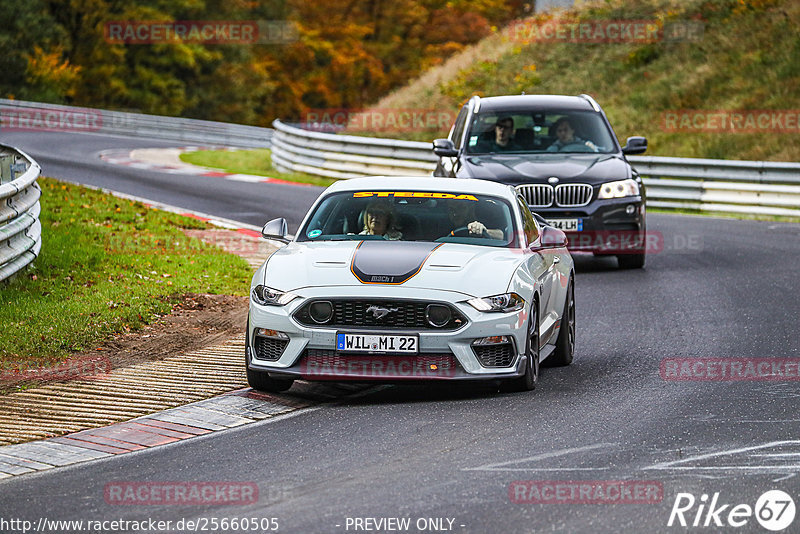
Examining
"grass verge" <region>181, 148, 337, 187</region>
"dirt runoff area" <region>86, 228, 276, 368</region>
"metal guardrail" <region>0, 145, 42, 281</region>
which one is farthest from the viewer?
"grass verge" <region>181, 148, 337, 187</region>

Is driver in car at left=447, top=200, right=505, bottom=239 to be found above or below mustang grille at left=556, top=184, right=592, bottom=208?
above

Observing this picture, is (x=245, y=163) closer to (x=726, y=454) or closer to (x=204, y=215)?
(x=204, y=215)

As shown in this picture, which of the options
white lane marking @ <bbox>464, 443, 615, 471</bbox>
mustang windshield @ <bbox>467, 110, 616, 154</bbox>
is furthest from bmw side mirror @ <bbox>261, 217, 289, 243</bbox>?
mustang windshield @ <bbox>467, 110, 616, 154</bbox>

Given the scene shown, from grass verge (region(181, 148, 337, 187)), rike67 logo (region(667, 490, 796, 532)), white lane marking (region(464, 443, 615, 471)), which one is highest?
rike67 logo (region(667, 490, 796, 532))

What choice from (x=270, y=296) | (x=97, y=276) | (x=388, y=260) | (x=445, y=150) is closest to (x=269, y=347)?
(x=270, y=296)

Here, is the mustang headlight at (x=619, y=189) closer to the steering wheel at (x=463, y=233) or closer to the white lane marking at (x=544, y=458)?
the steering wheel at (x=463, y=233)

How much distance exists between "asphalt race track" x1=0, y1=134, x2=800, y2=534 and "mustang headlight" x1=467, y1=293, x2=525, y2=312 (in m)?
0.63

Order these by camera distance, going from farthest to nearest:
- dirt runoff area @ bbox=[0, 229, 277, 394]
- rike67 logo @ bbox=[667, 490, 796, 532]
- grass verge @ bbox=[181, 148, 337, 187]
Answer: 1. grass verge @ bbox=[181, 148, 337, 187]
2. dirt runoff area @ bbox=[0, 229, 277, 394]
3. rike67 logo @ bbox=[667, 490, 796, 532]

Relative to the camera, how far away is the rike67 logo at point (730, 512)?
5992 mm

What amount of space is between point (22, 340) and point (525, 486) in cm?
540

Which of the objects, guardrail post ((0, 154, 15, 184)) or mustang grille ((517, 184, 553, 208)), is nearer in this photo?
guardrail post ((0, 154, 15, 184))

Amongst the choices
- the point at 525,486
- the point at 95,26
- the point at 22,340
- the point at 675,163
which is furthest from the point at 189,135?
the point at 525,486

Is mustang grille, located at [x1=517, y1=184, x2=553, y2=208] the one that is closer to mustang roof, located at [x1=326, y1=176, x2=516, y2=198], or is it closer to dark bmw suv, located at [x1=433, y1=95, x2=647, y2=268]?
dark bmw suv, located at [x1=433, y1=95, x2=647, y2=268]

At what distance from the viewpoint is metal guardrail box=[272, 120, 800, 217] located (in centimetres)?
2409
